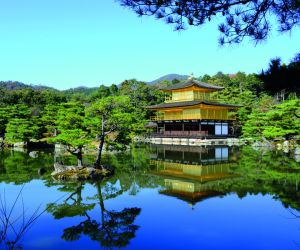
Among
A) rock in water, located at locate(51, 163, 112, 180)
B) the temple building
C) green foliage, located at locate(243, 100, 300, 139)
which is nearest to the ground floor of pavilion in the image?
the temple building

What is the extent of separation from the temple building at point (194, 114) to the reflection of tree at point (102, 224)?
80.9 feet

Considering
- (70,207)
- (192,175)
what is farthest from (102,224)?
(192,175)

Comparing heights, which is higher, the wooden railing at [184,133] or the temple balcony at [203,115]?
the temple balcony at [203,115]

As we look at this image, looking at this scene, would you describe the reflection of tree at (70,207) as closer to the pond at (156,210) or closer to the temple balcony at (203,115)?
the pond at (156,210)

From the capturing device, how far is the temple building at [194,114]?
115ft

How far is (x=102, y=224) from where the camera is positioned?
26.5ft

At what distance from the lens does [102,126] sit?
14.9 metres

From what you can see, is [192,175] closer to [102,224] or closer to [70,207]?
[70,207]

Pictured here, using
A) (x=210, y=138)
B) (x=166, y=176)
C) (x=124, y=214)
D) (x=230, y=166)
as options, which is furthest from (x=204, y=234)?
(x=210, y=138)

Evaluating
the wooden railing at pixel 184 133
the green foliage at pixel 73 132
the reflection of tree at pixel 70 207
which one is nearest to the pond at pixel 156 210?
the reflection of tree at pixel 70 207

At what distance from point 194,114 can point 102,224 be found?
28.4 metres

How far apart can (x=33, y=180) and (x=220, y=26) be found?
34.1 feet

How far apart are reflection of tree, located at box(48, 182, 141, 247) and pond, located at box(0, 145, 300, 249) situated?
2cm

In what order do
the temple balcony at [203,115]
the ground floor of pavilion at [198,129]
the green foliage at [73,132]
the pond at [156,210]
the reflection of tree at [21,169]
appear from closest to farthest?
1. the pond at [156,210]
2. the green foliage at [73,132]
3. the reflection of tree at [21,169]
4. the ground floor of pavilion at [198,129]
5. the temple balcony at [203,115]
